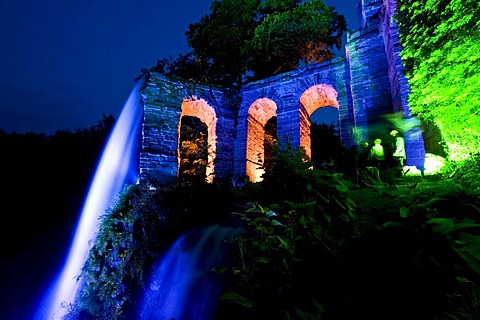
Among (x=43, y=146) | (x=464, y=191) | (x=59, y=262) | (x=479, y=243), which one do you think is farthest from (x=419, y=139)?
(x=43, y=146)

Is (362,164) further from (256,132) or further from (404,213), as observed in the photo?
(256,132)

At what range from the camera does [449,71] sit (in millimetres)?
5398

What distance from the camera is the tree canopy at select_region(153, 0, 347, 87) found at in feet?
51.6

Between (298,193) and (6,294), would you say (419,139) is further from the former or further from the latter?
(6,294)

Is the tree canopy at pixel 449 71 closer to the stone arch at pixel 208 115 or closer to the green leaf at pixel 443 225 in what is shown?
the green leaf at pixel 443 225

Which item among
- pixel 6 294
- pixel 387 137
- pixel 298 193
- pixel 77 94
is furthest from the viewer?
pixel 77 94

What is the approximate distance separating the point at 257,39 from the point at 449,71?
12.2 m

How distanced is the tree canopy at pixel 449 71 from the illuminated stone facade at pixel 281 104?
1.37 m

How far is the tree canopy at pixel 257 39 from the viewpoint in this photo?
15719mm

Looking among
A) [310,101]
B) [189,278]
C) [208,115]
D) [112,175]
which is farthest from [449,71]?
[112,175]

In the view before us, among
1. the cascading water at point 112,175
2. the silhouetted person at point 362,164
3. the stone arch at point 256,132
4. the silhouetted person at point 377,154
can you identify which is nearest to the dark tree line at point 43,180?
the cascading water at point 112,175

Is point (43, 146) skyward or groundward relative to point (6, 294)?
skyward

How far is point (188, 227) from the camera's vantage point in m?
5.06

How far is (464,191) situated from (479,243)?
4.28ft
